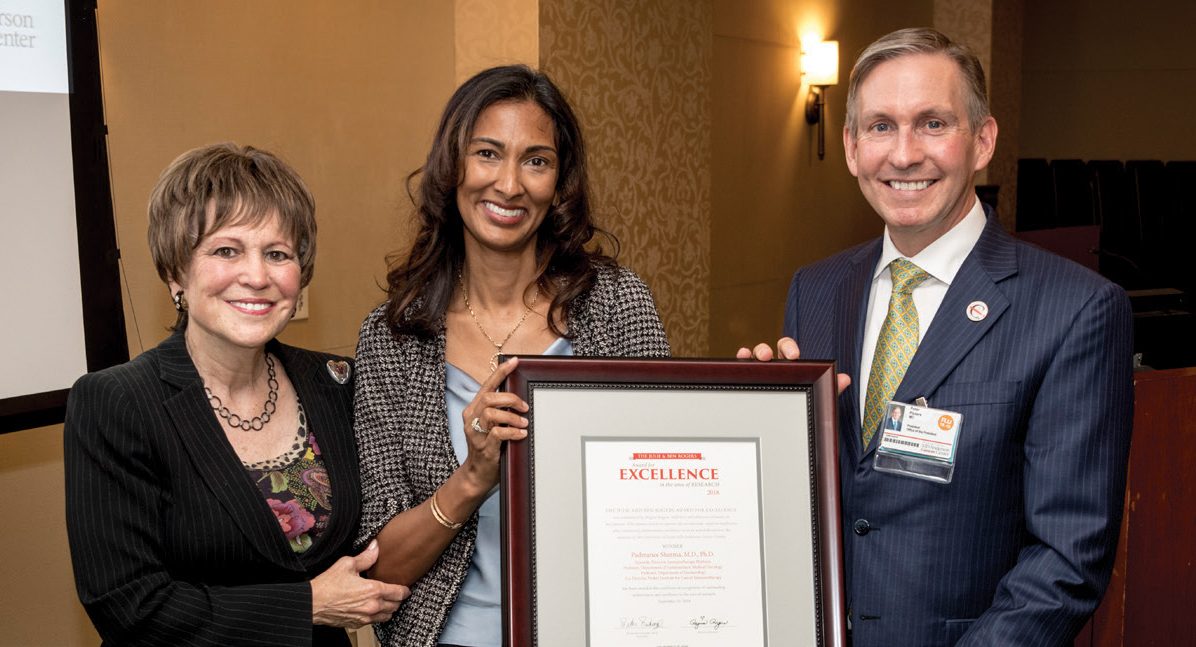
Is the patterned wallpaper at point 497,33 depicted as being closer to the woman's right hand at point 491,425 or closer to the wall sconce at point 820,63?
the woman's right hand at point 491,425

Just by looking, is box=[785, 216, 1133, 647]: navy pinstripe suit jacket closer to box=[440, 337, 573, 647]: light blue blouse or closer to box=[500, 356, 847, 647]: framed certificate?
box=[500, 356, 847, 647]: framed certificate

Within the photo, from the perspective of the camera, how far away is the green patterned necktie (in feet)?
5.21

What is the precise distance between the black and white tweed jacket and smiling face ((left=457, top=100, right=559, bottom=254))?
22 cm

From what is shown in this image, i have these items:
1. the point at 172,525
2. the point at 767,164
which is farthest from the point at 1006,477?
the point at 767,164

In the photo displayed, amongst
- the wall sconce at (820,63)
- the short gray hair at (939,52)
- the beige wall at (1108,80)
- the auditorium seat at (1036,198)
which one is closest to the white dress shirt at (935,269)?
the short gray hair at (939,52)

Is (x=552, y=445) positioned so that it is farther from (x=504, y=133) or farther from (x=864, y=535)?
(x=504, y=133)

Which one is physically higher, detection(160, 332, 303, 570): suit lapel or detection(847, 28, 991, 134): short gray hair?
detection(847, 28, 991, 134): short gray hair

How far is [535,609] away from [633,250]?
2.92 meters

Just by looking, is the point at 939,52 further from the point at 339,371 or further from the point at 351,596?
the point at 351,596

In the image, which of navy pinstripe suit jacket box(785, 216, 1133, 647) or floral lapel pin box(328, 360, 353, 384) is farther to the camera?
floral lapel pin box(328, 360, 353, 384)

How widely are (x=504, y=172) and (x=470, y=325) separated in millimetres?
295
